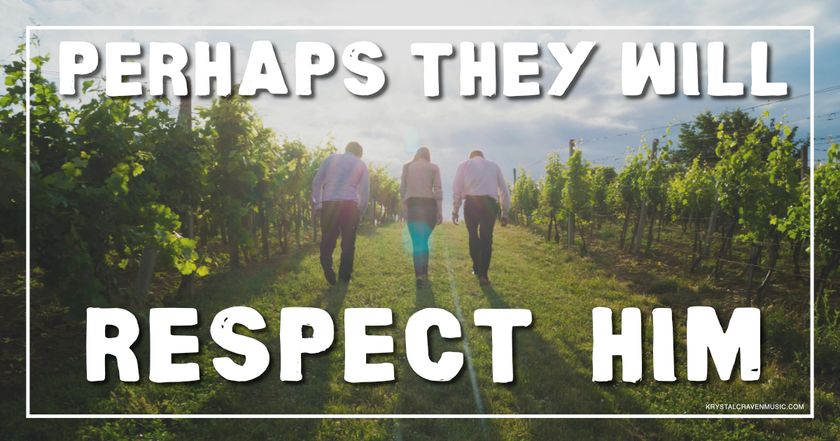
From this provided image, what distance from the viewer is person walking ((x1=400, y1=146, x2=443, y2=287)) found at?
793 cm

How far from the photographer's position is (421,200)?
314 inches

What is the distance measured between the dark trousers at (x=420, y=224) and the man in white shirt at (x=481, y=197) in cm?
41

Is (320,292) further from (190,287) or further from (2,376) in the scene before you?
(2,376)

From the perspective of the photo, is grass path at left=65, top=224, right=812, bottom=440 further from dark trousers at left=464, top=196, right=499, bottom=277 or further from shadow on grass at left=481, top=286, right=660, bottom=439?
dark trousers at left=464, top=196, right=499, bottom=277

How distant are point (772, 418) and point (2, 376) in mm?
5985

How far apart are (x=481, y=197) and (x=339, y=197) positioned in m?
2.20

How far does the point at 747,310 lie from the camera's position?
15.3 ft

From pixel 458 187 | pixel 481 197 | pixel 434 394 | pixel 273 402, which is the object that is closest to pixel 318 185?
pixel 458 187

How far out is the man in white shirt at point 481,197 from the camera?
7.91 meters

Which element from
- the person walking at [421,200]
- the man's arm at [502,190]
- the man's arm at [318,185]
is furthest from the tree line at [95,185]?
the man's arm at [502,190]

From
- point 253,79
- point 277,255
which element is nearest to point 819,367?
point 253,79

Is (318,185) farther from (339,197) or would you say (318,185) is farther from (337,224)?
(337,224)

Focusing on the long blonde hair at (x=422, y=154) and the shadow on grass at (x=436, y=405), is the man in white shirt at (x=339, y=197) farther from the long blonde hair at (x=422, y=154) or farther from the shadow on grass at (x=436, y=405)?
the shadow on grass at (x=436, y=405)

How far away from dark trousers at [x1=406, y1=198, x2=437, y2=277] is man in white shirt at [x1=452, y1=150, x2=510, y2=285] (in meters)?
0.41
